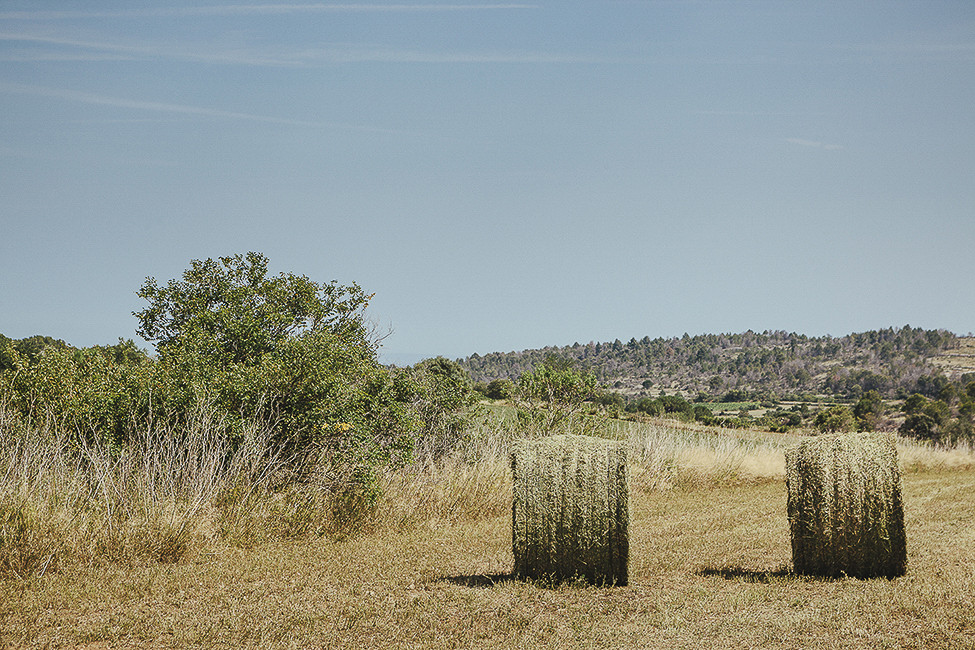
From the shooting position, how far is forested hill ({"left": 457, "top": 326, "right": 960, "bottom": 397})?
69562 millimetres

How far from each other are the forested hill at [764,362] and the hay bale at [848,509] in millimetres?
56109

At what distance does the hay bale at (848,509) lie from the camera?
26.0 ft

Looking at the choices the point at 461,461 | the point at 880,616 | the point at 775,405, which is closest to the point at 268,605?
the point at 880,616

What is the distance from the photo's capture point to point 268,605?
7270 millimetres

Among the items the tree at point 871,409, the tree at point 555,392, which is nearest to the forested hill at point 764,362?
the tree at point 871,409

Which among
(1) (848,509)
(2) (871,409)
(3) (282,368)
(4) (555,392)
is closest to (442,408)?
(4) (555,392)

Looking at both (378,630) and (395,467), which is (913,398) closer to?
(395,467)

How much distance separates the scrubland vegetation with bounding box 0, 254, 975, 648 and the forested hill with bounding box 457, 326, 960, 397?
1983 inches

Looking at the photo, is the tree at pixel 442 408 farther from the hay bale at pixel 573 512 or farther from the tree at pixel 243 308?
the hay bale at pixel 573 512

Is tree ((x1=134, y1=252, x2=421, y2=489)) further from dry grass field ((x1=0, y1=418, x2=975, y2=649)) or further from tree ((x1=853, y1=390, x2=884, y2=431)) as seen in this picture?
tree ((x1=853, y1=390, x2=884, y2=431))

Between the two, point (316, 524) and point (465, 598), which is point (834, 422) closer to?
point (316, 524)

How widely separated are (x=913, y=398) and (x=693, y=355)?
121 feet

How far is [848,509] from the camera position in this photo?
26.2ft

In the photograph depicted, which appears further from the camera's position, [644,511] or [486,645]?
[644,511]
